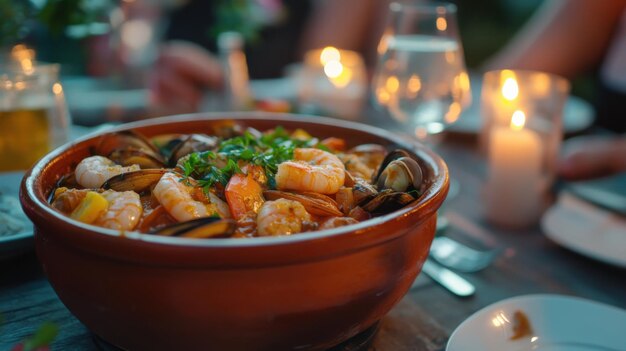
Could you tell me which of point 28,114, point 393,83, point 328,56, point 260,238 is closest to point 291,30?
point 328,56

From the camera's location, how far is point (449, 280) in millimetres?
1260

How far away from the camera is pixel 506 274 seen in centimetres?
133

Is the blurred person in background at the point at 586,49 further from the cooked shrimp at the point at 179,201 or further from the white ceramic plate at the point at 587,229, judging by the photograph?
the cooked shrimp at the point at 179,201

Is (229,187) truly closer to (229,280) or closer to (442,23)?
(229,280)

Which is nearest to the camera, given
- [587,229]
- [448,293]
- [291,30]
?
[448,293]

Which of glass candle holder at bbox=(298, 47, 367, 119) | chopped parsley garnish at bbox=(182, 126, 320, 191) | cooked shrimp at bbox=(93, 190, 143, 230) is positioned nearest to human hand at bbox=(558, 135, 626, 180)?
glass candle holder at bbox=(298, 47, 367, 119)

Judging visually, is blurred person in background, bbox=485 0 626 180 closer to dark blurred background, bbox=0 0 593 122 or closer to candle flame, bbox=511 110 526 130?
candle flame, bbox=511 110 526 130

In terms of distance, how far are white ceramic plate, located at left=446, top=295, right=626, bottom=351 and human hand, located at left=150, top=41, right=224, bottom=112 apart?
196cm

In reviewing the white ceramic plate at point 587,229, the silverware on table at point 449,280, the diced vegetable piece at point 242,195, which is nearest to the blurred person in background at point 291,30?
the white ceramic plate at point 587,229

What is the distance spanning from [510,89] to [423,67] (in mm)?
305

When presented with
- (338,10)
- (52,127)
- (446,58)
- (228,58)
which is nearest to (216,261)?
(52,127)

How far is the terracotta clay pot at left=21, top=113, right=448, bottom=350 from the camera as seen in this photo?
29.4 inches

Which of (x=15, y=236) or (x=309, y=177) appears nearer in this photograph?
(x=309, y=177)

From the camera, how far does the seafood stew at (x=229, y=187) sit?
882mm
